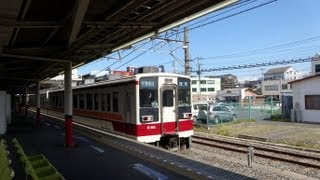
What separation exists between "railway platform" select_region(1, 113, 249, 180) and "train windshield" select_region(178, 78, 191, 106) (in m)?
2.77

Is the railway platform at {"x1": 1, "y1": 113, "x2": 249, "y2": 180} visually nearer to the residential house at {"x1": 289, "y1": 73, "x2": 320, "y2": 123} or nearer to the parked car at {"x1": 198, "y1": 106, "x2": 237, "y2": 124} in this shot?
the parked car at {"x1": 198, "y1": 106, "x2": 237, "y2": 124}

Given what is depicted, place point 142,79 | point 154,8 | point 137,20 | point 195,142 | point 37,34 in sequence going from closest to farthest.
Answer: point 154,8 < point 137,20 < point 37,34 < point 142,79 < point 195,142

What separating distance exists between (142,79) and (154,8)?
5.81 m

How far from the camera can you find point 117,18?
10930 millimetres

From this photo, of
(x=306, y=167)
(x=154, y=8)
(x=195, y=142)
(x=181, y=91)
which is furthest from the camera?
(x=195, y=142)

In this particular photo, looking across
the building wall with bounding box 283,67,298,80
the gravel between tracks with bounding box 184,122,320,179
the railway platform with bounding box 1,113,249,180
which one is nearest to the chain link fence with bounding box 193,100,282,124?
the gravel between tracks with bounding box 184,122,320,179

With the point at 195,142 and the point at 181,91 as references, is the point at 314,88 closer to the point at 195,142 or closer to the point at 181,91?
the point at 195,142

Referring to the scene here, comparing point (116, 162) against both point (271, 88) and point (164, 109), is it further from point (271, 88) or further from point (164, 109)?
point (271, 88)

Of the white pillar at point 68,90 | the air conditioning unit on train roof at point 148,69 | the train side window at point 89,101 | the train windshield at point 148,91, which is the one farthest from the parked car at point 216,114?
the white pillar at point 68,90

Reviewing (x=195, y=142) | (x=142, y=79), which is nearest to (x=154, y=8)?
(x=142, y=79)

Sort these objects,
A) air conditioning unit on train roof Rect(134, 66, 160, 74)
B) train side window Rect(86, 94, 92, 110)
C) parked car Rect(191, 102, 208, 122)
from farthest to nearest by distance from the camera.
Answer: parked car Rect(191, 102, 208, 122) → train side window Rect(86, 94, 92, 110) → air conditioning unit on train roof Rect(134, 66, 160, 74)

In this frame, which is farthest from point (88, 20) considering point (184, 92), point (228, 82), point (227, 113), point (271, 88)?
point (228, 82)

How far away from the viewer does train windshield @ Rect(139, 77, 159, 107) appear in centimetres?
1598

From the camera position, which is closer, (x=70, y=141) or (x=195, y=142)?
(x=70, y=141)
